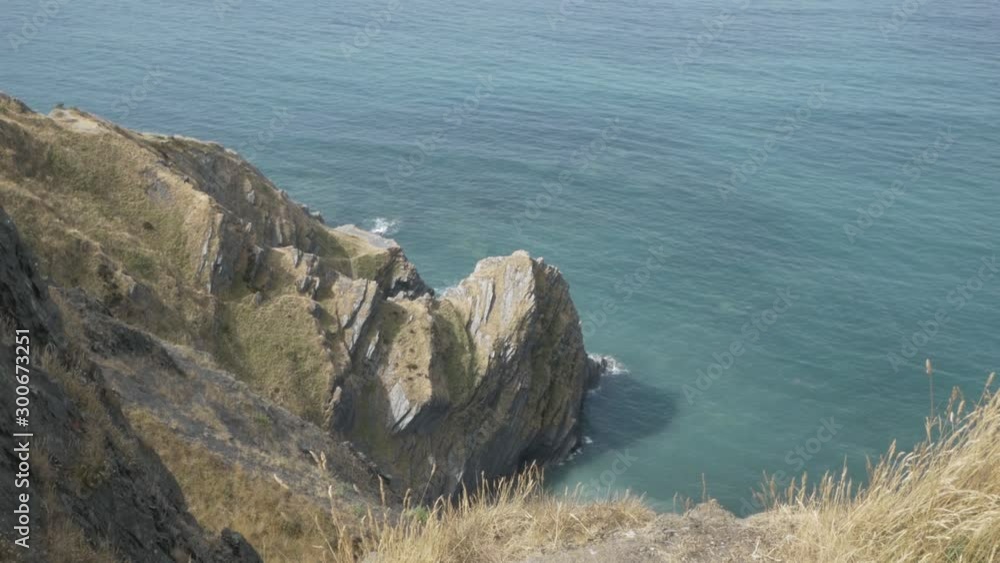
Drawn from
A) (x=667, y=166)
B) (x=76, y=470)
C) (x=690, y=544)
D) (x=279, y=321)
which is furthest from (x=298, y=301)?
(x=667, y=166)

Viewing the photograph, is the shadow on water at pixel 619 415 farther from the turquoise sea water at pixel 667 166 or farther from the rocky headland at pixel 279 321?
the rocky headland at pixel 279 321

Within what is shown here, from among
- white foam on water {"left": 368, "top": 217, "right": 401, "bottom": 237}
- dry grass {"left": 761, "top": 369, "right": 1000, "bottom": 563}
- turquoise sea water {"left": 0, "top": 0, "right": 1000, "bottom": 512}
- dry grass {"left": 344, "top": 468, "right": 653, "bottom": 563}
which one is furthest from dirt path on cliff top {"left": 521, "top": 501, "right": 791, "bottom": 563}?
white foam on water {"left": 368, "top": 217, "right": 401, "bottom": 237}

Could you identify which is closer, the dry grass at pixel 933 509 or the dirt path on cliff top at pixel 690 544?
the dry grass at pixel 933 509

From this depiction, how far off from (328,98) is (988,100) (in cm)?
9859

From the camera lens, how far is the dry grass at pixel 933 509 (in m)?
9.55

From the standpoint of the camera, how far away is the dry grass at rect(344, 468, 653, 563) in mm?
11617

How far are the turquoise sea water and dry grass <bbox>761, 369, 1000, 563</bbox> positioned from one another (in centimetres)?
3243

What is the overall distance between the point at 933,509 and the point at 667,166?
10098 centimetres

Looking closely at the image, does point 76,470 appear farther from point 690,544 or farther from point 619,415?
point 619,415

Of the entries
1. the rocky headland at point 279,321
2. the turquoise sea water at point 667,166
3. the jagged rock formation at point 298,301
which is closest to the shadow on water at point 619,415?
the turquoise sea water at point 667,166

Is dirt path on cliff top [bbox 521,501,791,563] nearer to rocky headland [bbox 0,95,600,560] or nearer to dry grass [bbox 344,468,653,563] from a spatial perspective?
dry grass [bbox 344,468,653,563]

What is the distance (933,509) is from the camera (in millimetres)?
9922

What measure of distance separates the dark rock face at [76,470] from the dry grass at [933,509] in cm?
855

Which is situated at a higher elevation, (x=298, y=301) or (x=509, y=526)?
(x=509, y=526)
